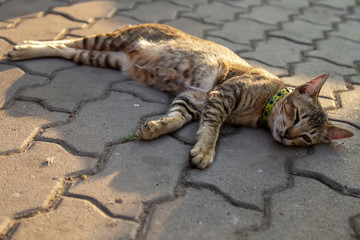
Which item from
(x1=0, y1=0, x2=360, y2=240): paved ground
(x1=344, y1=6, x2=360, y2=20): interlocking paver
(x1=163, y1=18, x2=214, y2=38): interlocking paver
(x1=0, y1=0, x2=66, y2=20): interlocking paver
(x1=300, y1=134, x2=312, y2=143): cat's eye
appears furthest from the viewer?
(x1=344, y1=6, x2=360, y2=20): interlocking paver

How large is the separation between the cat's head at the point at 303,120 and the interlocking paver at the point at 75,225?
1.54m

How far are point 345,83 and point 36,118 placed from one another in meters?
3.10

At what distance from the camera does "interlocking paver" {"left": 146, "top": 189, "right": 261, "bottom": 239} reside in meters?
2.21

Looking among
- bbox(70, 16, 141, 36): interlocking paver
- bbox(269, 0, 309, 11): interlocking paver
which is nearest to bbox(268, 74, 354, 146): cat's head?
bbox(70, 16, 141, 36): interlocking paver

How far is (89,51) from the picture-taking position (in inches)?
164

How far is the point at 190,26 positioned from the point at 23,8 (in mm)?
2153

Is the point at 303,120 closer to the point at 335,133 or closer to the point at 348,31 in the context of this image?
the point at 335,133

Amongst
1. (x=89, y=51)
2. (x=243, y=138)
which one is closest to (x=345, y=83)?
(x=243, y=138)

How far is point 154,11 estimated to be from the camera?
17.9 ft

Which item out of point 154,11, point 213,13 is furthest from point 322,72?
point 154,11

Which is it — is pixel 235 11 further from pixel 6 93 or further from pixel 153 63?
pixel 6 93

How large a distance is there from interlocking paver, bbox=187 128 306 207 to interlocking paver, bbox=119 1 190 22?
8.40ft

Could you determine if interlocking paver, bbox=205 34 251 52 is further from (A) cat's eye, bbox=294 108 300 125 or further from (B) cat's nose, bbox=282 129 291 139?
(B) cat's nose, bbox=282 129 291 139

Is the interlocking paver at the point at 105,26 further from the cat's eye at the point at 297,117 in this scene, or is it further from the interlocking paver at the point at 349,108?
the interlocking paver at the point at 349,108
